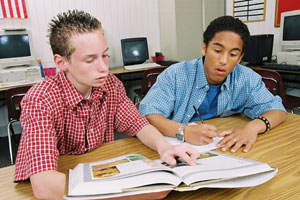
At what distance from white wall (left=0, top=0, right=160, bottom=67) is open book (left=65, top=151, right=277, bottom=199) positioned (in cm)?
308

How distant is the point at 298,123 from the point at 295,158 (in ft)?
1.33

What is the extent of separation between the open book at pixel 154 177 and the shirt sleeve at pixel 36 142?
0.11m

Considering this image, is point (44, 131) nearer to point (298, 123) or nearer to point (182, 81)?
point (182, 81)

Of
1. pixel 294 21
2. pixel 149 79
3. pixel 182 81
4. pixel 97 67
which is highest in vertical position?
pixel 294 21

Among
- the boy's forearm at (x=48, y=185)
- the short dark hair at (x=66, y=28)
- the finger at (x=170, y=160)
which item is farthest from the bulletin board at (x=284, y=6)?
the boy's forearm at (x=48, y=185)

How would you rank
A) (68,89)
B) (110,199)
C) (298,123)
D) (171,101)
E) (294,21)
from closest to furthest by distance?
1. (110,199)
2. (68,89)
3. (298,123)
4. (171,101)
5. (294,21)

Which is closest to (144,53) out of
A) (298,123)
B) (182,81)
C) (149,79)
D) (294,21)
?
(149,79)

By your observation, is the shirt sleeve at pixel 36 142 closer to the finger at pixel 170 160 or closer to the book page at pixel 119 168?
the book page at pixel 119 168

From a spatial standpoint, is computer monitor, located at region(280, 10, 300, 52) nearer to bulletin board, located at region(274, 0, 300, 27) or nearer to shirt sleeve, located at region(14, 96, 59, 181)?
bulletin board, located at region(274, 0, 300, 27)

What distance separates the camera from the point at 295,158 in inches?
33.2

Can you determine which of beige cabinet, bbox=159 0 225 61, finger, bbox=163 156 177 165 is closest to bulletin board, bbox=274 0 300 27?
beige cabinet, bbox=159 0 225 61

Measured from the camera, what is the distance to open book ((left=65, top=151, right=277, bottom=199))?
542 mm

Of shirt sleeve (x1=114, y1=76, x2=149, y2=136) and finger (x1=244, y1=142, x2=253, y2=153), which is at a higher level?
shirt sleeve (x1=114, y1=76, x2=149, y2=136)

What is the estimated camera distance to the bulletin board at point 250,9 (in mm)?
3428
